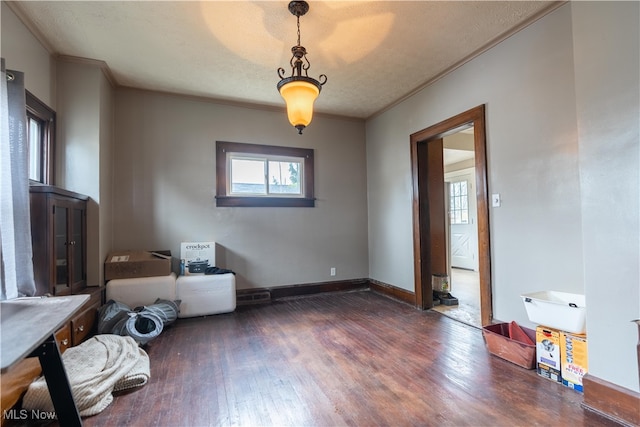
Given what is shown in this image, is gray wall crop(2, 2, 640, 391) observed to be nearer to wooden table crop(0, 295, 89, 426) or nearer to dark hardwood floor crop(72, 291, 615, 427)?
dark hardwood floor crop(72, 291, 615, 427)

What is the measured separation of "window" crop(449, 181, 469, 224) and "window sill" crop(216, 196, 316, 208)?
4215 mm

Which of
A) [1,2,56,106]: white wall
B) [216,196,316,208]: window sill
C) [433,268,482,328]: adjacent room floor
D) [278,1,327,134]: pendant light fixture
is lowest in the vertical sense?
[433,268,482,328]: adjacent room floor

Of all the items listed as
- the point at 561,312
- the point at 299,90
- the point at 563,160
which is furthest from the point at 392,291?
the point at 299,90

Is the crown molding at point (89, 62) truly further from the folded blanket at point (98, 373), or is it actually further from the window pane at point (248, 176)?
the folded blanket at point (98, 373)

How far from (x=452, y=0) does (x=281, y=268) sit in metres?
3.55

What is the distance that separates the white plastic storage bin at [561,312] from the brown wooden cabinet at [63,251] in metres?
3.29

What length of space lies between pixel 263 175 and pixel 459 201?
513cm

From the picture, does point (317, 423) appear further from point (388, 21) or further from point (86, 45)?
point (86, 45)

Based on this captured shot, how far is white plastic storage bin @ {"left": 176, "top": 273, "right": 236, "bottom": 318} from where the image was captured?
11.2 feet

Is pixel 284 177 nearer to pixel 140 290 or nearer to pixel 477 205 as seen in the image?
pixel 140 290

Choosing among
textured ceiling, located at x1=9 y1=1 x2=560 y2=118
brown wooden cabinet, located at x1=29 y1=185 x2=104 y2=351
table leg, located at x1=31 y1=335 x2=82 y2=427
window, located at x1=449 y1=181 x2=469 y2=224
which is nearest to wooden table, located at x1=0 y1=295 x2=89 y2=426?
table leg, located at x1=31 y1=335 x2=82 y2=427

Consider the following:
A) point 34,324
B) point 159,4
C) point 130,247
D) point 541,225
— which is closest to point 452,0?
point 541,225

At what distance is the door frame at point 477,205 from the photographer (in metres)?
2.84

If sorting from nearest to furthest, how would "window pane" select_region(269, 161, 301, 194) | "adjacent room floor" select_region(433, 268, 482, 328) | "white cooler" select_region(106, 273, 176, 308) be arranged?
1. "white cooler" select_region(106, 273, 176, 308)
2. "adjacent room floor" select_region(433, 268, 482, 328)
3. "window pane" select_region(269, 161, 301, 194)
